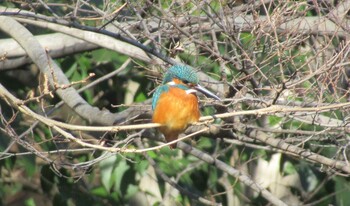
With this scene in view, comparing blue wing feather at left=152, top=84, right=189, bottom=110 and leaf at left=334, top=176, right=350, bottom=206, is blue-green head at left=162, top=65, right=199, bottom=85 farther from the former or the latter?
leaf at left=334, top=176, right=350, bottom=206

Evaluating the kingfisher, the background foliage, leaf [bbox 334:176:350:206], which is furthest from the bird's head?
leaf [bbox 334:176:350:206]

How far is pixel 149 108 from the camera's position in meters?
4.88

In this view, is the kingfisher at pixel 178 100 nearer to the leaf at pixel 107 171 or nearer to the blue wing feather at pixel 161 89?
the blue wing feather at pixel 161 89

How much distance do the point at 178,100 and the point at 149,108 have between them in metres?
0.66

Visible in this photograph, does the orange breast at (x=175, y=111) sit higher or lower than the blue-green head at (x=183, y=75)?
lower

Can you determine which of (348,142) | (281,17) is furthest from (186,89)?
(348,142)

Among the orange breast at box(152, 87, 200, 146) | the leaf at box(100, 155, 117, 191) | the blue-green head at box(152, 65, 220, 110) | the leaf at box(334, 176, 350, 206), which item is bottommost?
the leaf at box(334, 176, 350, 206)

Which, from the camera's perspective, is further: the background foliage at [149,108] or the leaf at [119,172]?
the leaf at [119,172]

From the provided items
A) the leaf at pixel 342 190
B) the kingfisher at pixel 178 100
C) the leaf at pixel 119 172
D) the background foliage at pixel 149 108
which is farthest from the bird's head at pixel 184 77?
the leaf at pixel 342 190

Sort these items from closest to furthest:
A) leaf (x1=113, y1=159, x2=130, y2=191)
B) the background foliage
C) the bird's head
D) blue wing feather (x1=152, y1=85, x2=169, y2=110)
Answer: the bird's head → blue wing feather (x1=152, y1=85, x2=169, y2=110) → the background foliage → leaf (x1=113, y1=159, x2=130, y2=191)

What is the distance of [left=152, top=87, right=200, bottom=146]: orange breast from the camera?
13.8 feet

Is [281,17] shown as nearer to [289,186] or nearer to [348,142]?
[348,142]

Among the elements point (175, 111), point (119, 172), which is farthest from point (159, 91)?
point (119, 172)

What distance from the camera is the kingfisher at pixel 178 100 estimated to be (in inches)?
165
